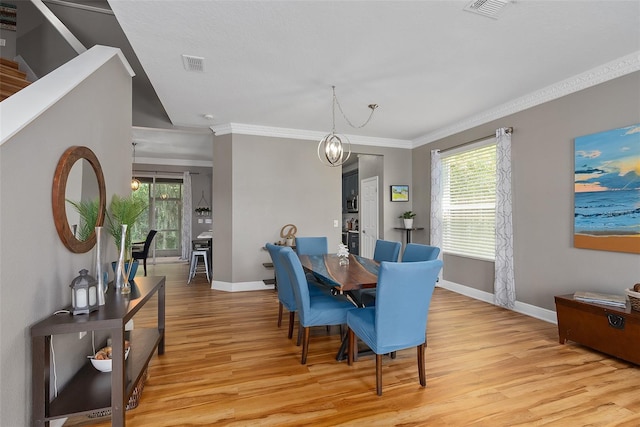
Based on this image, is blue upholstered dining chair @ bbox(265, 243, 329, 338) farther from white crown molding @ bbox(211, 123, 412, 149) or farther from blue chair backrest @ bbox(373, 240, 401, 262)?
white crown molding @ bbox(211, 123, 412, 149)

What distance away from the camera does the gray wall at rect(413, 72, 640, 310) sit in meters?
3.01

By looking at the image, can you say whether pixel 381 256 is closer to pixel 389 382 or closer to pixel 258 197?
pixel 389 382

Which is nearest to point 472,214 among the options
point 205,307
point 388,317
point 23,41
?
point 388,317

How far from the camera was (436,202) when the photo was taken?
17.5ft

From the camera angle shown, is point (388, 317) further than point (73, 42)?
No

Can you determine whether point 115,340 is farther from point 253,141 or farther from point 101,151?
point 253,141

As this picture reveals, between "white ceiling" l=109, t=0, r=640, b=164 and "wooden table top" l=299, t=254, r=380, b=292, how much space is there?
201 centimetres

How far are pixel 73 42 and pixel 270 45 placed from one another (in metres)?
1.98

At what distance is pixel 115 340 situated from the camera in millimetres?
1588

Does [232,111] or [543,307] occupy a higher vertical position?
[232,111]

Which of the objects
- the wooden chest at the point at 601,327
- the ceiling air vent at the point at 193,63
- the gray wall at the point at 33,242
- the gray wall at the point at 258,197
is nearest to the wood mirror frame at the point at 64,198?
the gray wall at the point at 33,242

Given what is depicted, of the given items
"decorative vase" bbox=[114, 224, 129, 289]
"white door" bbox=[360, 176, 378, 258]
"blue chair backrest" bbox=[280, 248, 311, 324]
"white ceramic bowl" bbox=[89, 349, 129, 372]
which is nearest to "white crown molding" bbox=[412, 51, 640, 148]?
"white door" bbox=[360, 176, 378, 258]

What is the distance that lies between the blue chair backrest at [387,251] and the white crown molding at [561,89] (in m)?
2.42

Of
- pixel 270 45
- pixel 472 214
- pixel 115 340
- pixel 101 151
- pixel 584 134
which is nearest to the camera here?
pixel 115 340
